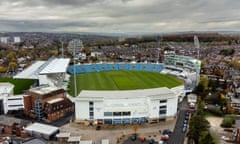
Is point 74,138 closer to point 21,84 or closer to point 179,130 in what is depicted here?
point 179,130

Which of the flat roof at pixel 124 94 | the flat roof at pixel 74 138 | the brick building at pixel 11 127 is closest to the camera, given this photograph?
the flat roof at pixel 74 138

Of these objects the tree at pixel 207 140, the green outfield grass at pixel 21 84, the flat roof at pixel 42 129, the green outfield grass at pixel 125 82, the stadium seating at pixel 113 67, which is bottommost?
the flat roof at pixel 42 129

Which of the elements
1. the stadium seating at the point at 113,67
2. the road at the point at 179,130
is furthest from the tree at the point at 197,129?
the stadium seating at the point at 113,67

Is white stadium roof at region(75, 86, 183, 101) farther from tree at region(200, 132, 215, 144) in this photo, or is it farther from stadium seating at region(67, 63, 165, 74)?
stadium seating at region(67, 63, 165, 74)

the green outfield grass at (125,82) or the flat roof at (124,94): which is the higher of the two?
the flat roof at (124,94)

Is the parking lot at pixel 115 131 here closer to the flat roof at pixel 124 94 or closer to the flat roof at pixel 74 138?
the flat roof at pixel 74 138

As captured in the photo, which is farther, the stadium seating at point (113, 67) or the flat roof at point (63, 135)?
the stadium seating at point (113, 67)

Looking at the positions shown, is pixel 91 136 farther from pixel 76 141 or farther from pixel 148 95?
pixel 148 95

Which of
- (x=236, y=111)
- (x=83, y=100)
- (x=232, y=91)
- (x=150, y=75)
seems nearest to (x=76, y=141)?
(x=83, y=100)
